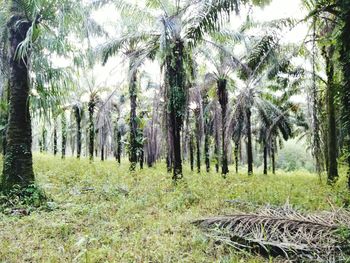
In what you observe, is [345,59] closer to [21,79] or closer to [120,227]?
[120,227]

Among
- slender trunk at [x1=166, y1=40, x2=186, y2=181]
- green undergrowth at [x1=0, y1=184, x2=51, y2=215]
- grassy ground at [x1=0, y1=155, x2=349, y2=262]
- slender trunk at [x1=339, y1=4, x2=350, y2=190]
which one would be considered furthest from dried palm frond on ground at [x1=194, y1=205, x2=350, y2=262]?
slender trunk at [x1=166, y1=40, x2=186, y2=181]

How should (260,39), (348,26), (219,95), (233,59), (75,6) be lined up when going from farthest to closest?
(219,95) < (233,59) < (260,39) < (75,6) < (348,26)

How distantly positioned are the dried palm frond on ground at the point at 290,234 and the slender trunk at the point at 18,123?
16.8ft

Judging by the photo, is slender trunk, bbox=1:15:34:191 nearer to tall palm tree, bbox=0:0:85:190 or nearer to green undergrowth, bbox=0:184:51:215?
tall palm tree, bbox=0:0:85:190

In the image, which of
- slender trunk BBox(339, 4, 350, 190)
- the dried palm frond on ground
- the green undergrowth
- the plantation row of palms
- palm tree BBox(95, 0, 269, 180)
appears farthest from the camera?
palm tree BBox(95, 0, 269, 180)

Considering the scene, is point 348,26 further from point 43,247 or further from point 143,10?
point 143,10

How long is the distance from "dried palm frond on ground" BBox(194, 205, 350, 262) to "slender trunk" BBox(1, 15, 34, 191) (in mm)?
5131

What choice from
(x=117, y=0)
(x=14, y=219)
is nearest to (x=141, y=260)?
(x=14, y=219)

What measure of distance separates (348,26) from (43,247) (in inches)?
235

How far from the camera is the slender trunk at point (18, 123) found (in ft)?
25.2

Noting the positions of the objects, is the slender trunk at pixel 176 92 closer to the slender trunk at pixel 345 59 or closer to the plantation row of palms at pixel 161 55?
the plantation row of palms at pixel 161 55

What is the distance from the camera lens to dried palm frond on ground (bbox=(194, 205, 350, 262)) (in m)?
3.52

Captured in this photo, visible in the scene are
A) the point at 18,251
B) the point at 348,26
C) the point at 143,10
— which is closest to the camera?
the point at 18,251

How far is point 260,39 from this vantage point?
941 cm
